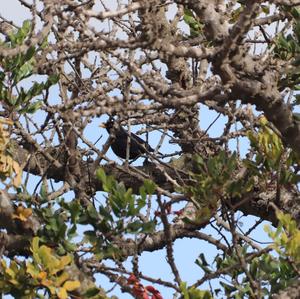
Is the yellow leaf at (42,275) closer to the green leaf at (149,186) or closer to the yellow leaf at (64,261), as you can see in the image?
the yellow leaf at (64,261)

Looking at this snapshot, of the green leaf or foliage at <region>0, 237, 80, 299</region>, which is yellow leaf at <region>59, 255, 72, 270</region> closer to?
foliage at <region>0, 237, 80, 299</region>

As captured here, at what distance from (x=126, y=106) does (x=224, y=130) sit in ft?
5.25

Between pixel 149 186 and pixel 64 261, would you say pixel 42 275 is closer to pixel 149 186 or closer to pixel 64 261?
pixel 64 261

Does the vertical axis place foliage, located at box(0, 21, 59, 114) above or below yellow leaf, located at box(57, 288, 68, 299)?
above

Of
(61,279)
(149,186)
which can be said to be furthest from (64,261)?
(149,186)

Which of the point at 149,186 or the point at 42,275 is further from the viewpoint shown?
the point at 149,186

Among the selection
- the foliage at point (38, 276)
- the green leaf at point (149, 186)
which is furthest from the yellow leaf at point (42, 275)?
the green leaf at point (149, 186)

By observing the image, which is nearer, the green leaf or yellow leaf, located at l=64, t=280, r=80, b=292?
yellow leaf, located at l=64, t=280, r=80, b=292

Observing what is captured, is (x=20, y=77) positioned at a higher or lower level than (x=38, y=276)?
higher

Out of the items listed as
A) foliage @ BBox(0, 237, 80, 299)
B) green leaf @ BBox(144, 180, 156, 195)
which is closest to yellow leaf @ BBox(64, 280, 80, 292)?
foliage @ BBox(0, 237, 80, 299)

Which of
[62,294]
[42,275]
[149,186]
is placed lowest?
[62,294]

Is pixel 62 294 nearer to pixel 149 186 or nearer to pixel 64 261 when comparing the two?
pixel 64 261

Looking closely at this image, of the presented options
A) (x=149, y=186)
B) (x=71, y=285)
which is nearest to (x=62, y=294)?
(x=71, y=285)

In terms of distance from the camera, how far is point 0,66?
177 inches
